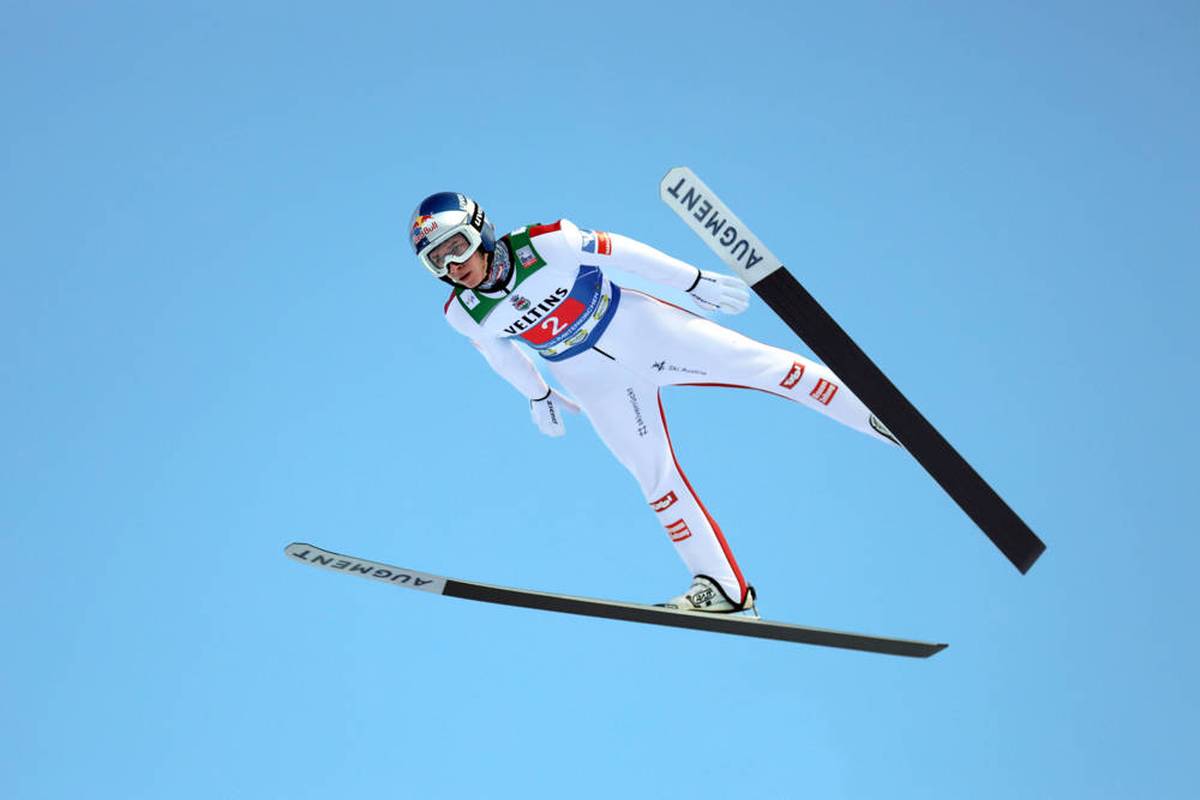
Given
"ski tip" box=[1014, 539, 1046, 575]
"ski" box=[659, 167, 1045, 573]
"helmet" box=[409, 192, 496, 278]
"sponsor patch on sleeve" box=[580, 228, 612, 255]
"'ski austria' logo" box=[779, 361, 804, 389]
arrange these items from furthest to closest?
"'ski austria' logo" box=[779, 361, 804, 389]
"sponsor patch on sleeve" box=[580, 228, 612, 255]
"helmet" box=[409, 192, 496, 278]
"ski tip" box=[1014, 539, 1046, 575]
"ski" box=[659, 167, 1045, 573]

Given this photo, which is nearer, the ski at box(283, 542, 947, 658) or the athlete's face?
the athlete's face

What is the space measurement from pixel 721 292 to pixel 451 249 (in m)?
0.71

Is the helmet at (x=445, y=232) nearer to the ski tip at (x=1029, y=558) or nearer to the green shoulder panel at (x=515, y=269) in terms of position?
the green shoulder panel at (x=515, y=269)

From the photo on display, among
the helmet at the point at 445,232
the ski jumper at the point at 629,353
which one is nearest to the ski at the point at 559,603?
the ski jumper at the point at 629,353

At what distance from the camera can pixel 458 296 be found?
12.0ft

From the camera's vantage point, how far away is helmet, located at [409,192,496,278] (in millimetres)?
3455

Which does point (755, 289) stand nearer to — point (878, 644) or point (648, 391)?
point (648, 391)

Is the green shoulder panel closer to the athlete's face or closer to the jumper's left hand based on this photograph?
the athlete's face

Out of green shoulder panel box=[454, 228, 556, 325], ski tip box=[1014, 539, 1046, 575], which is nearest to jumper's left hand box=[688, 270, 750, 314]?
green shoulder panel box=[454, 228, 556, 325]

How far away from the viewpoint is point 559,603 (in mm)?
3795

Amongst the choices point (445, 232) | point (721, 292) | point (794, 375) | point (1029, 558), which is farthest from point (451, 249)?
point (1029, 558)

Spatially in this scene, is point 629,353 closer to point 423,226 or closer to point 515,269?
point 515,269

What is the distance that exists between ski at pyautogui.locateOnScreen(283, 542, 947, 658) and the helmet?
0.85m

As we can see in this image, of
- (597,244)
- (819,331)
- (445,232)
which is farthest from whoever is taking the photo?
(597,244)
